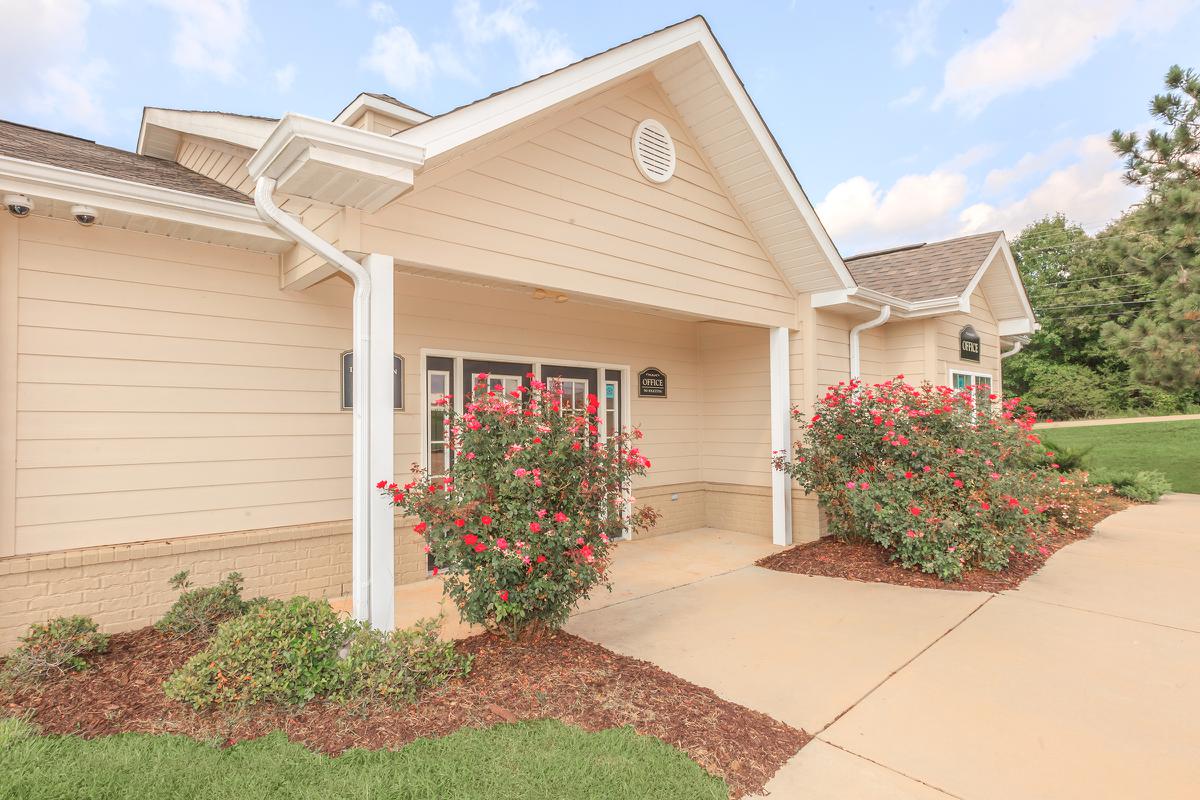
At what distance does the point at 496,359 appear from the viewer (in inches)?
243

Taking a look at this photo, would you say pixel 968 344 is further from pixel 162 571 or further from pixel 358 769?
pixel 162 571

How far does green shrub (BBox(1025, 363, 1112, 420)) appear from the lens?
26891 mm

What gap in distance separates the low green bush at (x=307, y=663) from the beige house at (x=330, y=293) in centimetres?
43

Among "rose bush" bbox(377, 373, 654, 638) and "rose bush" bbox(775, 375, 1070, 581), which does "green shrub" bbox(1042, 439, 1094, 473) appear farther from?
"rose bush" bbox(377, 373, 654, 638)

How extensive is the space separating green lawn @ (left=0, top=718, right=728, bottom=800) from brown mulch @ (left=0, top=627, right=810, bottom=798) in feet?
0.36

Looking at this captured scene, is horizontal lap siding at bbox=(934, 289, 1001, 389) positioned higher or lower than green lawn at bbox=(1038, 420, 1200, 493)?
higher

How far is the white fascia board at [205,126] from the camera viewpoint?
186 inches

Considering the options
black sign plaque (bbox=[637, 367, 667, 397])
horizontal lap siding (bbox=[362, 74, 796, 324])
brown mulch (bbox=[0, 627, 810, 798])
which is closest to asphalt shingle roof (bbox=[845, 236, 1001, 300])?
horizontal lap siding (bbox=[362, 74, 796, 324])

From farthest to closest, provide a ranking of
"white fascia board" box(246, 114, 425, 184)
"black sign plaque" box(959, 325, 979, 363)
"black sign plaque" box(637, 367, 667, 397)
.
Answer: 1. "black sign plaque" box(959, 325, 979, 363)
2. "black sign plaque" box(637, 367, 667, 397)
3. "white fascia board" box(246, 114, 425, 184)

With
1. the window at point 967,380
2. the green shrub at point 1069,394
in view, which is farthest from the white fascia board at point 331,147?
the green shrub at point 1069,394

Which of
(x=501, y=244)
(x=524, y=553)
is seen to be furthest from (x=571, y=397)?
(x=524, y=553)

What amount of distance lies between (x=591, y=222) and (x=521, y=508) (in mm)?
2655

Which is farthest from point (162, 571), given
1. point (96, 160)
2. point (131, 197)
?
point (96, 160)

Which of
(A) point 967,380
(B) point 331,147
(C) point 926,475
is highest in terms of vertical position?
(B) point 331,147
